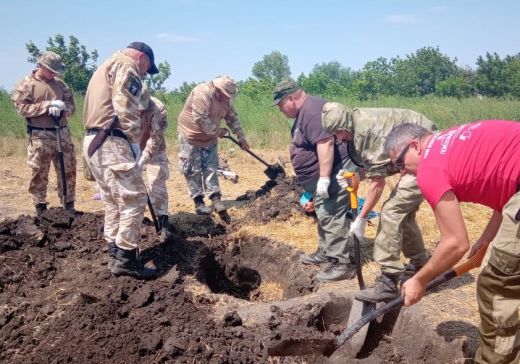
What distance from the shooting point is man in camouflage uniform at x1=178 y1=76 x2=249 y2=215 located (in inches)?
275

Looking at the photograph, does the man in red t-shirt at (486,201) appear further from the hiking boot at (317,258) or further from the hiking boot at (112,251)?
the hiking boot at (112,251)

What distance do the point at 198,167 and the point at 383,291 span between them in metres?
4.30

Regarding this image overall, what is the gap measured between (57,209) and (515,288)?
18.2ft

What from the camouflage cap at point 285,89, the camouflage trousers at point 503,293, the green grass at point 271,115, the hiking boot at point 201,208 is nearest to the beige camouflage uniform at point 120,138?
the camouflage cap at point 285,89

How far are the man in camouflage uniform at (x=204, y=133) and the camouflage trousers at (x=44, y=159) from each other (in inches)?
65.9

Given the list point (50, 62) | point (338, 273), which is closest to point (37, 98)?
point (50, 62)

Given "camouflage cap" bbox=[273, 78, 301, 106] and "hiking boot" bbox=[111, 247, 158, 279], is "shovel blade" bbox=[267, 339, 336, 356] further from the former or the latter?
"camouflage cap" bbox=[273, 78, 301, 106]

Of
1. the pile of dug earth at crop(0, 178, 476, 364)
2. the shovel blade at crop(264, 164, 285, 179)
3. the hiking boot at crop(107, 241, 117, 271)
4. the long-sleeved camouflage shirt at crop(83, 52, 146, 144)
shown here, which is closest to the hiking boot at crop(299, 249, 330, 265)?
the pile of dug earth at crop(0, 178, 476, 364)

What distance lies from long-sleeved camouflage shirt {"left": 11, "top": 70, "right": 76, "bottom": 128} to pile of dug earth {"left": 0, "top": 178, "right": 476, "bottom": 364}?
1310 millimetres

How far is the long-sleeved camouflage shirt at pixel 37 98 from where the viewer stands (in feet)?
20.3

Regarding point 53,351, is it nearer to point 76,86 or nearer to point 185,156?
point 185,156

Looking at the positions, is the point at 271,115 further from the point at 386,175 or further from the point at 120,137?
the point at 386,175

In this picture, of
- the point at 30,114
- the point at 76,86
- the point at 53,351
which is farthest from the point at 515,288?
the point at 76,86

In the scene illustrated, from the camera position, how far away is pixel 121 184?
4.36 metres
